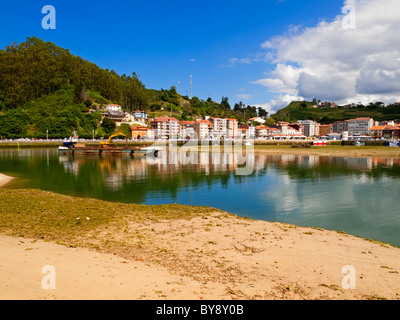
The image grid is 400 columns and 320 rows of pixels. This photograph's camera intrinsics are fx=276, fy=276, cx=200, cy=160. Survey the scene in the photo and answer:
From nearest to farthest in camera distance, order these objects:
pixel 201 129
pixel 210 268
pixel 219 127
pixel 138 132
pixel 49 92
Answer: pixel 210 268 → pixel 49 92 → pixel 138 132 → pixel 201 129 → pixel 219 127

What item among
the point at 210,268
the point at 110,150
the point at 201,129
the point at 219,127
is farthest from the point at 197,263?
the point at 219,127

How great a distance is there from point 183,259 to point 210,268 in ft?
3.38

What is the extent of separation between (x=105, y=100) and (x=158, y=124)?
29.4m

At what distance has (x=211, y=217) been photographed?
46.0ft

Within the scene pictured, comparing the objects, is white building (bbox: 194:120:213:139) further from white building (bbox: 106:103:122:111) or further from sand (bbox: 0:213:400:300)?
sand (bbox: 0:213:400:300)

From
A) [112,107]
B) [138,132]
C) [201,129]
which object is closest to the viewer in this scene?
[138,132]

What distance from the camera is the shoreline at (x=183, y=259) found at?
6.16m

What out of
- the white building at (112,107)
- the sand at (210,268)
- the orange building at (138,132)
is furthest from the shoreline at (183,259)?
the white building at (112,107)

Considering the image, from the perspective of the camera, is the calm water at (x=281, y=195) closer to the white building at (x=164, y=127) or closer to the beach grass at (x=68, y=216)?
the beach grass at (x=68, y=216)

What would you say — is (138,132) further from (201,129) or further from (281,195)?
(281,195)

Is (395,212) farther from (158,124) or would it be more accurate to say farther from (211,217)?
(158,124)

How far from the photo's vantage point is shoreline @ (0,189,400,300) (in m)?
6.16

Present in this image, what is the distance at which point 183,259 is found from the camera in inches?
326

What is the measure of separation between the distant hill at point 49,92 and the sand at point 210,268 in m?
108
